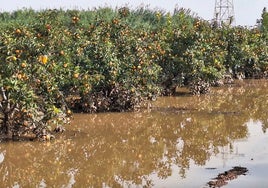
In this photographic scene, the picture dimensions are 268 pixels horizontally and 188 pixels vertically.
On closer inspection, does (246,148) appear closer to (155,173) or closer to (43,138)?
(155,173)

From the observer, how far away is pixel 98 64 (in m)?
11.9

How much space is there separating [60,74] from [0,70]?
1.75m

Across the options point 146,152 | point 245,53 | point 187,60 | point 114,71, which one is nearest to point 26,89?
point 146,152

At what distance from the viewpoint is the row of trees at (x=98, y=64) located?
341 inches

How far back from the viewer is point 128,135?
373 inches

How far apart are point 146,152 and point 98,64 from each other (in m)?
4.27

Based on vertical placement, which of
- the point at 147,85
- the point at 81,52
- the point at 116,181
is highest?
the point at 81,52

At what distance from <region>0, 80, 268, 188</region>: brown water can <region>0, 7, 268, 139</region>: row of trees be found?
51 cm

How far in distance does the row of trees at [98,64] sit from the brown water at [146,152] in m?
0.51

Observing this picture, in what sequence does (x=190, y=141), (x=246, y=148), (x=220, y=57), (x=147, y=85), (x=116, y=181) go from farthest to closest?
(x=220, y=57) → (x=147, y=85) → (x=190, y=141) → (x=246, y=148) → (x=116, y=181)

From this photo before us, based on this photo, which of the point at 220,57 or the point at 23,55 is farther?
the point at 220,57

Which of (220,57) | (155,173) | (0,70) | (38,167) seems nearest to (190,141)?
(155,173)

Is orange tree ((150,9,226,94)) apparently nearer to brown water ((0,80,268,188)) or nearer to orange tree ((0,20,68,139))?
brown water ((0,80,268,188))

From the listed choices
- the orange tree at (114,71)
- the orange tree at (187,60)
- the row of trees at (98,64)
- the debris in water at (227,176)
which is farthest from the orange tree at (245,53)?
the debris in water at (227,176)
